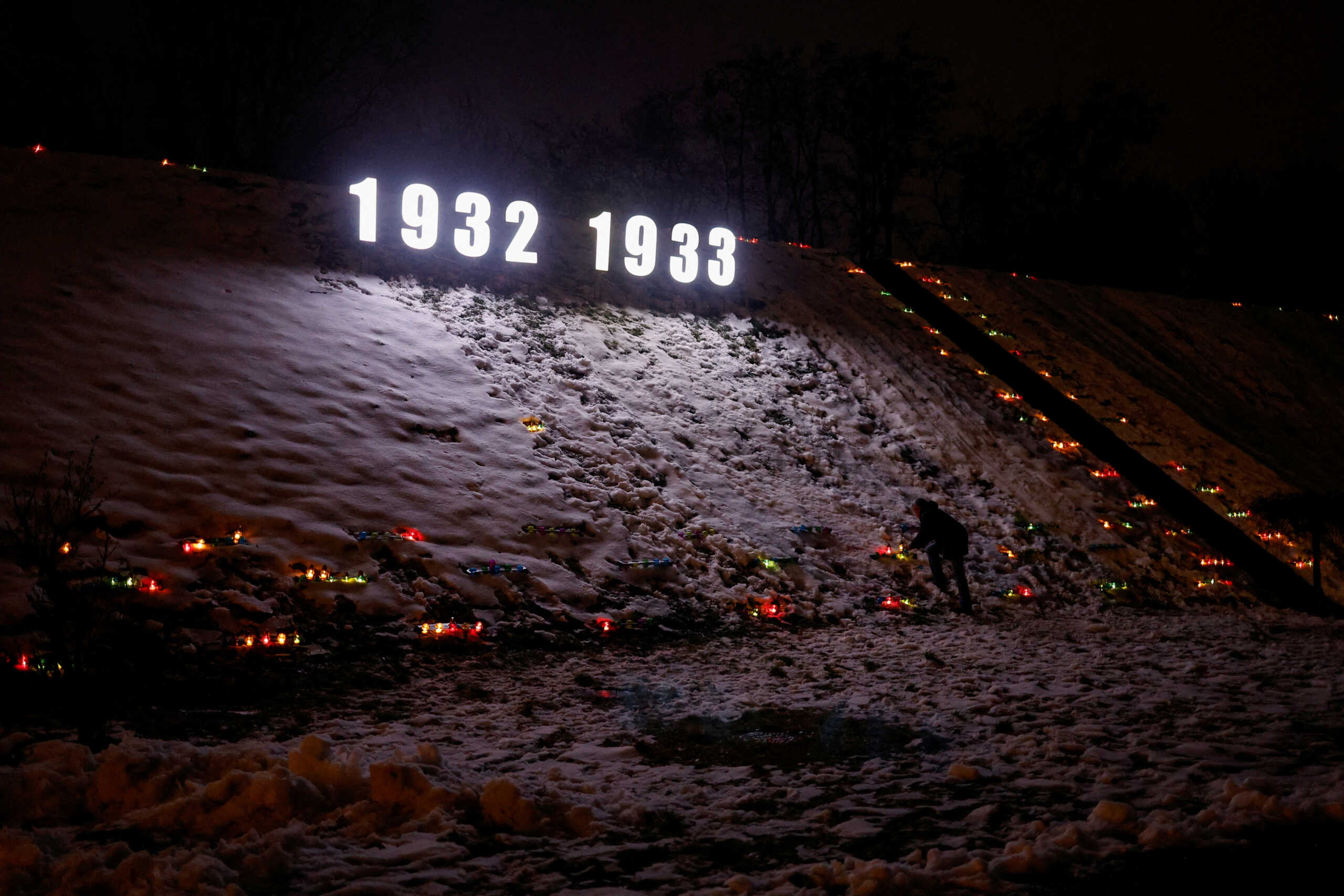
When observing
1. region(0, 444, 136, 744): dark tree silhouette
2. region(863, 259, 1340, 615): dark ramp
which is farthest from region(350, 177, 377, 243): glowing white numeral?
region(863, 259, 1340, 615): dark ramp

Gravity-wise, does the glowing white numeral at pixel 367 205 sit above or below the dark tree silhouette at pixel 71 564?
→ above

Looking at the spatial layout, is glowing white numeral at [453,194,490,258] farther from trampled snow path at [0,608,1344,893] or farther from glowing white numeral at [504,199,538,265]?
trampled snow path at [0,608,1344,893]

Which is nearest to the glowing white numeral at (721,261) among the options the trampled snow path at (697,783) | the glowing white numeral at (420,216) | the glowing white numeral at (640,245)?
the glowing white numeral at (640,245)

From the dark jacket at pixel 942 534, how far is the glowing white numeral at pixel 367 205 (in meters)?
9.02

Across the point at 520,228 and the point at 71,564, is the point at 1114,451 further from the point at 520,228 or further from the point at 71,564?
the point at 71,564

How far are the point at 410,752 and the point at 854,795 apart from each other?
228 centimetres

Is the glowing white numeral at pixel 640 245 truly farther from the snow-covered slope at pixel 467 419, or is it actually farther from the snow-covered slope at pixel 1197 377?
the snow-covered slope at pixel 1197 377

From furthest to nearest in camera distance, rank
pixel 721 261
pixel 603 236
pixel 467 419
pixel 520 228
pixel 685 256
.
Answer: pixel 721 261, pixel 685 256, pixel 603 236, pixel 520 228, pixel 467 419

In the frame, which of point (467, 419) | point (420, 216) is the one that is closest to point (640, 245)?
point (420, 216)

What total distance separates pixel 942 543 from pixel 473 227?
27.9 feet

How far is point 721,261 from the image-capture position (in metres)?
15.4

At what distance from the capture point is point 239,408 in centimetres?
883

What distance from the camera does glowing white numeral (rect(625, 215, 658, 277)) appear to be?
14.6 m

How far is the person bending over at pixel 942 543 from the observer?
9672 mm
